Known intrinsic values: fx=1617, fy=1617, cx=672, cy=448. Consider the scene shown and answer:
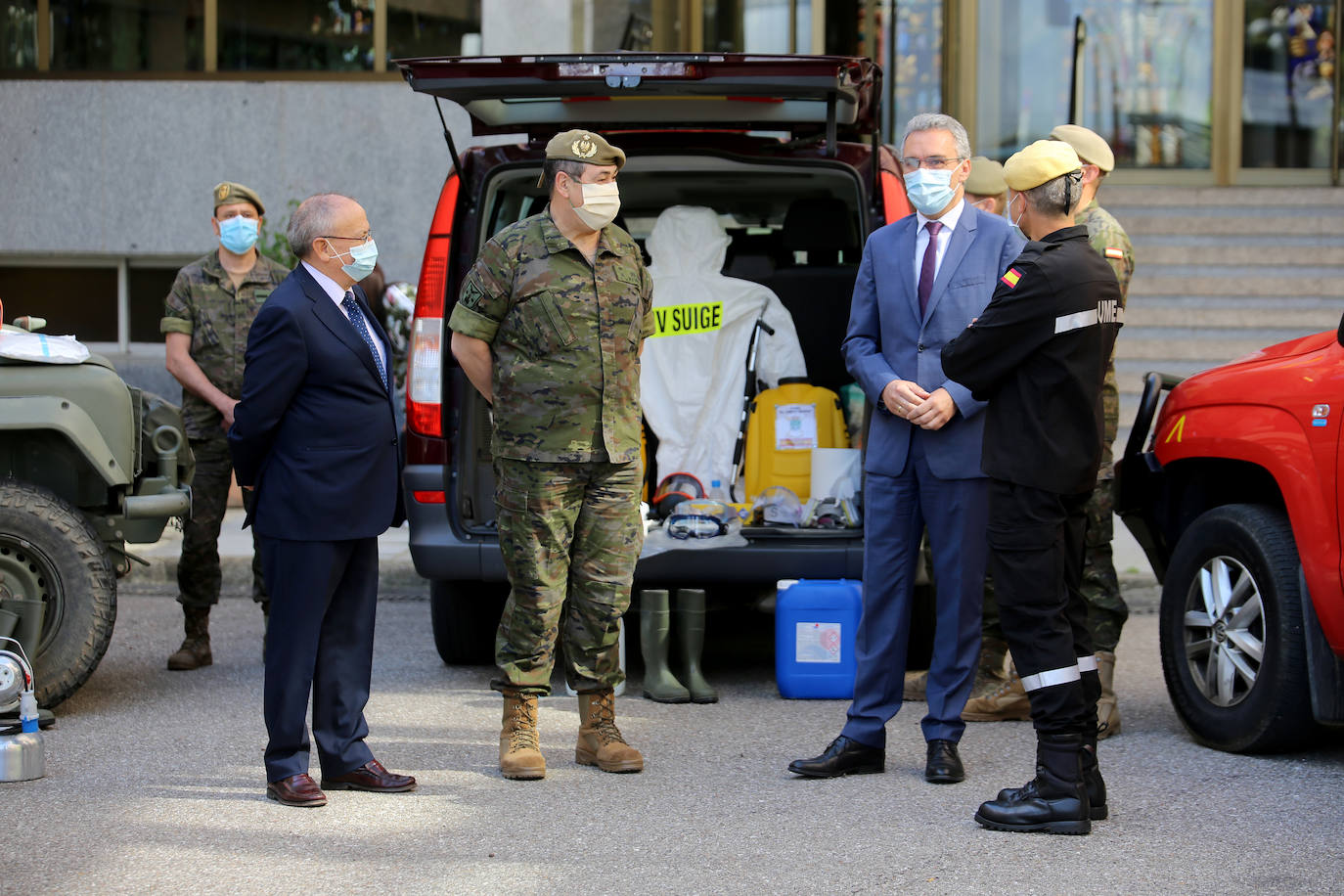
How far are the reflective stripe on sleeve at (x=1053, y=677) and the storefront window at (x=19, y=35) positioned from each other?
11649 millimetres

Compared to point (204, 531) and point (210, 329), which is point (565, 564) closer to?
point (204, 531)

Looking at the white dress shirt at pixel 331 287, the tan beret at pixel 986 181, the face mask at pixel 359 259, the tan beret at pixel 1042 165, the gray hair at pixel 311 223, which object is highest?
the tan beret at pixel 986 181

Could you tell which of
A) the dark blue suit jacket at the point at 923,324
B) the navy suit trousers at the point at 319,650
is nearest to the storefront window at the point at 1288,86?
the dark blue suit jacket at the point at 923,324

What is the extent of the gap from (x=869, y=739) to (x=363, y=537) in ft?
5.65

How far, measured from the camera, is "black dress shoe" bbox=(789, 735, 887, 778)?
16.7 ft

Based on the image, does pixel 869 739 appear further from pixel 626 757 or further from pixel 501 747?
pixel 501 747

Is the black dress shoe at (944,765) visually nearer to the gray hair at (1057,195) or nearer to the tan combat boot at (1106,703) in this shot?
the tan combat boot at (1106,703)

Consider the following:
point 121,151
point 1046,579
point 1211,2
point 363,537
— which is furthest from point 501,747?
point 1211,2

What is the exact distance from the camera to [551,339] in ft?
16.8

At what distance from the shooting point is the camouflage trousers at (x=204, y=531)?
22.6 feet

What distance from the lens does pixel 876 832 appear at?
4.52 m

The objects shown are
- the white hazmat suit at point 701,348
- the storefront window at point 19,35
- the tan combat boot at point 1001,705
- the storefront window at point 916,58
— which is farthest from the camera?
the storefront window at point 916,58

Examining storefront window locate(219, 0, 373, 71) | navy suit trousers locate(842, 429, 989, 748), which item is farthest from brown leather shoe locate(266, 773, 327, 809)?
storefront window locate(219, 0, 373, 71)

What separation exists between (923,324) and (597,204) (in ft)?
3.69
